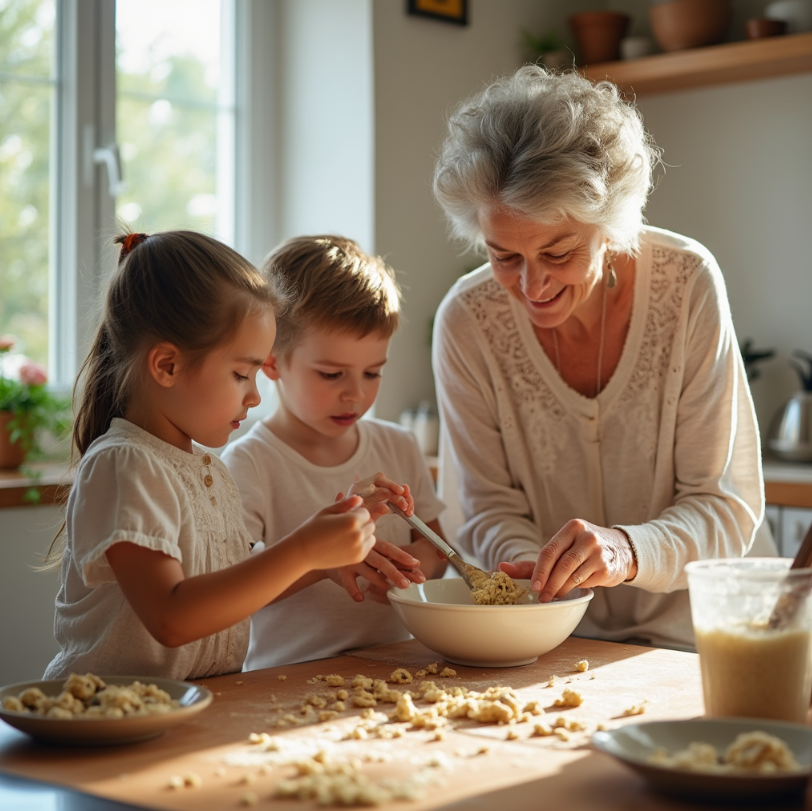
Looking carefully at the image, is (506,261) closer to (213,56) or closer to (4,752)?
(4,752)

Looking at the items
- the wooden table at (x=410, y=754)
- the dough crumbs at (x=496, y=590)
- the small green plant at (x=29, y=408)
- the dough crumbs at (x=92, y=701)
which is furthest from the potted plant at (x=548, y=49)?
the dough crumbs at (x=92, y=701)

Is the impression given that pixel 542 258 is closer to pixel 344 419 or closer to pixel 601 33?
pixel 344 419

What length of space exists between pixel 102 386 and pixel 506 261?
65cm

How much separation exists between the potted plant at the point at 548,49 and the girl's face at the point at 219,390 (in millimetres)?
2449

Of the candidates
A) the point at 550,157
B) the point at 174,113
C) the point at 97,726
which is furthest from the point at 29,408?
the point at 97,726

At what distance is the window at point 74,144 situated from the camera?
2.88 metres

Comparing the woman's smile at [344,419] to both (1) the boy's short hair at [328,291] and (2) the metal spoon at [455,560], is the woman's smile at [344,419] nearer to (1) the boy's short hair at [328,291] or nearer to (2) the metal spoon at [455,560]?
(1) the boy's short hair at [328,291]

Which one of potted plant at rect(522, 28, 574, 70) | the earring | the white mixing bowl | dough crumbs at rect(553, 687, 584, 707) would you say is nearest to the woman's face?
the earring

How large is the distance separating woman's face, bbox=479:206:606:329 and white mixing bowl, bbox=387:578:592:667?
513 mm

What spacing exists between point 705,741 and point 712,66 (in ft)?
8.81

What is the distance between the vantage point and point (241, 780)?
2.90 ft

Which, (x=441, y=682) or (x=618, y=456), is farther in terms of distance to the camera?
(x=618, y=456)

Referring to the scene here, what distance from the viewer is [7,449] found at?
268 centimetres

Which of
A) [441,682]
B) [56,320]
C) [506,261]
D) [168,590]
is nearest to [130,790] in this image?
[168,590]
